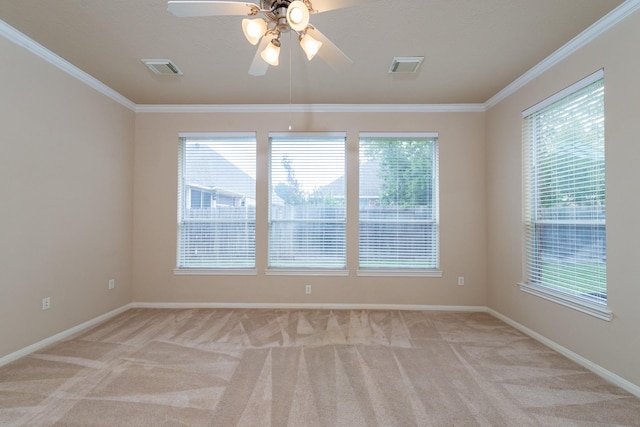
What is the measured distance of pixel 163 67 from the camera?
3.03 metres

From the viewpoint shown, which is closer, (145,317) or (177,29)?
(177,29)

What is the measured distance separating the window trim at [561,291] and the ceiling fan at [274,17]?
2.26 m

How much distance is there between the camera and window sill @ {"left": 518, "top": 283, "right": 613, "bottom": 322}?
7.69 feet

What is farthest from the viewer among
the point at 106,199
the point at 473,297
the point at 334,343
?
the point at 473,297

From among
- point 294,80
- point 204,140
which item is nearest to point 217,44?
point 294,80

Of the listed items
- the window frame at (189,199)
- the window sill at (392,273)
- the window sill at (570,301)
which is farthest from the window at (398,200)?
the window frame at (189,199)

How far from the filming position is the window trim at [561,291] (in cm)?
239

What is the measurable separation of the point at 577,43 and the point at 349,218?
9.45ft

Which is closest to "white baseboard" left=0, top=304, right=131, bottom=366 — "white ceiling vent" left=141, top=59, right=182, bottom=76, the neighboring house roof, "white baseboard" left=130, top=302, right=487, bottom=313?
"white baseboard" left=130, top=302, right=487, bottom=313

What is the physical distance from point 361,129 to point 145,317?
3811 millimetres

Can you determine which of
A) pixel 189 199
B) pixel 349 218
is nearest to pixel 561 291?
pixel 349 218

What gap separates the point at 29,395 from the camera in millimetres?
2066

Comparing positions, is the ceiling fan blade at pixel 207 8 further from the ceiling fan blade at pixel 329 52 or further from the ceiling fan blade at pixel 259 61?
the ceiling fan blade at pixel 329 52

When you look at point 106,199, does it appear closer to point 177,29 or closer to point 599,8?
point 177,29
